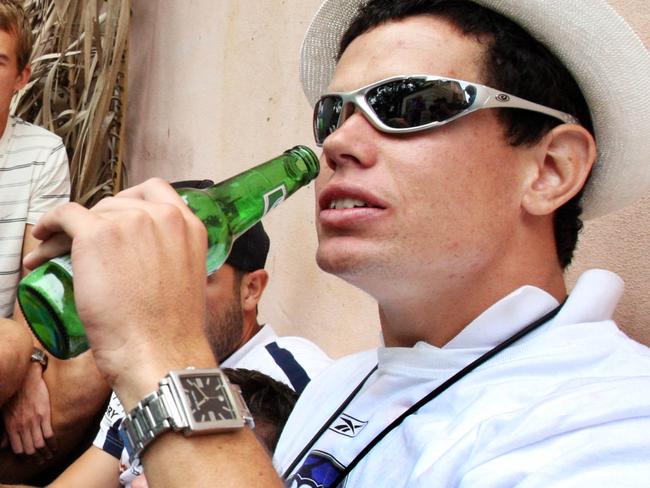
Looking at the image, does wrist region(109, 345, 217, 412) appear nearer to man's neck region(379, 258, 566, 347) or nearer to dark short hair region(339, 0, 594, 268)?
man's neck region(379, 258, 566, 347)

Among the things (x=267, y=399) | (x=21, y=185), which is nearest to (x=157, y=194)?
(x=267, y=399)

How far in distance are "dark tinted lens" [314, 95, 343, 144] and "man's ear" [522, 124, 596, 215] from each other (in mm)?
299

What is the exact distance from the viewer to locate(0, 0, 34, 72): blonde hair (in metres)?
2.50

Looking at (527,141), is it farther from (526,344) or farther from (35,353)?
(35,353)

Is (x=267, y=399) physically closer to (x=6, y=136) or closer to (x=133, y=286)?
(x=133, y=286)

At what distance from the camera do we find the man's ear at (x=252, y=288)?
202 centimetres

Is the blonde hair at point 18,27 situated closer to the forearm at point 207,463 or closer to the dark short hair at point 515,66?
the dark short hair at point 515,66

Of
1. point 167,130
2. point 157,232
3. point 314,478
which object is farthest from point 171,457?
point 167,130

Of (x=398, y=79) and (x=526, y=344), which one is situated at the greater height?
(x=398, y=79)

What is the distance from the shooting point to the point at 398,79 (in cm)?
96

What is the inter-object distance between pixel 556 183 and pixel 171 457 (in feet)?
2.16

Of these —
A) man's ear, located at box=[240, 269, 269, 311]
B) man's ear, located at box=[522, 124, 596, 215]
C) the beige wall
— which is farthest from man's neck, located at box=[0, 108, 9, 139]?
man's ear, located at box=[522, 124, 596, 215]

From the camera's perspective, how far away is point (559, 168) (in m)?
1.01

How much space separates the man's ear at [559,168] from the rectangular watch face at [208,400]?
52 centimetres
